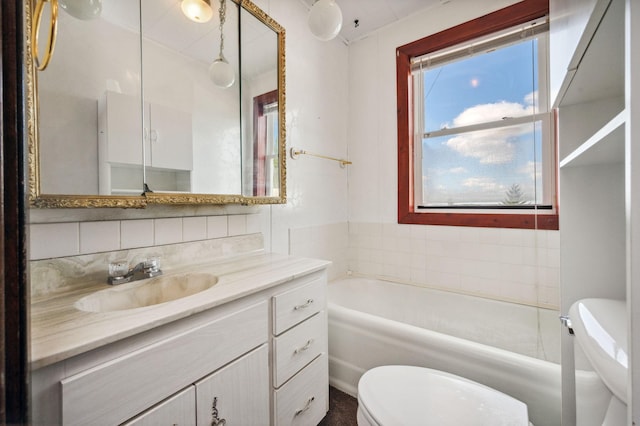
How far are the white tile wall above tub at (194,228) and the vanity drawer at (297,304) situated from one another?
1.78 feet

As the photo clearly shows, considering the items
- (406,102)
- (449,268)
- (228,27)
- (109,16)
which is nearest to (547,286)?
(449,268)

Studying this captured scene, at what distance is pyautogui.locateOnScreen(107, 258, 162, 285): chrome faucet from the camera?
0.96 m

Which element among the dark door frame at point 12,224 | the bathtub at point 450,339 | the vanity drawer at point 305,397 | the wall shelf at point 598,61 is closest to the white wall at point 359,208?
the bathtub at point 450,339

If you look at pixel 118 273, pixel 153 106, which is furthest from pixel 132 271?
pixel 153 106

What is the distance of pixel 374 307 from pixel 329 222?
30.3 inches

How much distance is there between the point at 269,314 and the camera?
101 centimetres

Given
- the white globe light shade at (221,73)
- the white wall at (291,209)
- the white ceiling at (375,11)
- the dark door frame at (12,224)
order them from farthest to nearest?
the white ceiling at (375,11) → the white globe light shade at (221,73) → the white wall at (291,209) → the dark door frame at (12,224)

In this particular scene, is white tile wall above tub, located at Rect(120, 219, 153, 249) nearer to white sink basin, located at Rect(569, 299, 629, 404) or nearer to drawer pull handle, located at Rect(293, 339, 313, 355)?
drawer pull handle, located at Rect(293, 339, 313, 355)

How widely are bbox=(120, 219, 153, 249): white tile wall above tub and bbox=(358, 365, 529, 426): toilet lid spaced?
1.05 metres

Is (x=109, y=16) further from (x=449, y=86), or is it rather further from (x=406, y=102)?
(x=449, y=86)

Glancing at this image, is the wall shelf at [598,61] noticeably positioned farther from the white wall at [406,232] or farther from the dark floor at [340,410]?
the dark floor at [340,410]

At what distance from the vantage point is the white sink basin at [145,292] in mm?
875

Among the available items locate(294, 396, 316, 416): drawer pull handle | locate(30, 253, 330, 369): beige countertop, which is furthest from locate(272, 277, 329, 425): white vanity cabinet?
locate(30, 253, 330, 369): beige countertop

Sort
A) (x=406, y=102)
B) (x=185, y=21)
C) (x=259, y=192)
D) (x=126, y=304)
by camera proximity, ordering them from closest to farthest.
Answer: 1. (x=126, y=304)
2. (x=185, y=21)
3. (x=259, y=192)
4. (x=406, y=102)
